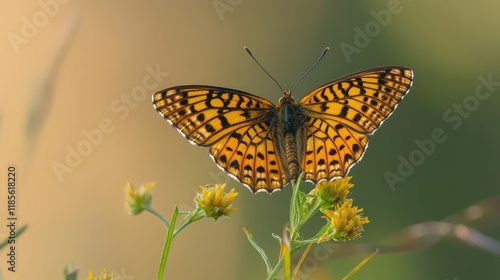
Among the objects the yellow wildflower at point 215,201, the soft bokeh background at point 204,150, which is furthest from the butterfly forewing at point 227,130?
the soft bokeh background at point 204,150

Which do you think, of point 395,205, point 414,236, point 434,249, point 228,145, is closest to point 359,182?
point 395,205

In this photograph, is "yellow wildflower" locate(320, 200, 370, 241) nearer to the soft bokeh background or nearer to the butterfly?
the butterfly

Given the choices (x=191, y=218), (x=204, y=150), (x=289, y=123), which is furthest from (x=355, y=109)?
(x=204, y=150)

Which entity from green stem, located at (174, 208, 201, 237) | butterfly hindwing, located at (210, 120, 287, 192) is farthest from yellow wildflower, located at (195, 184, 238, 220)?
butterfly hindwing, located at (210, 120, 287, 192)

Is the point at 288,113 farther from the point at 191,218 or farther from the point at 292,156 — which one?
the point at 191,218

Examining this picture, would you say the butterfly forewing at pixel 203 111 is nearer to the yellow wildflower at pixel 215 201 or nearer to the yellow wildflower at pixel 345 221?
the yellow wildflower at pixel 215 201
